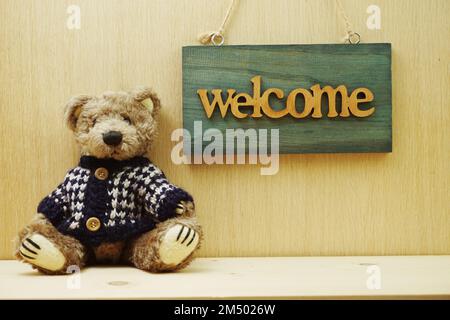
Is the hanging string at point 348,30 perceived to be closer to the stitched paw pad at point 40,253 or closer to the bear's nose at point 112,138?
the bear's nose at point 112,138

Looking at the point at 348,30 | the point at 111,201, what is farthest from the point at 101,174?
the point at 348,30

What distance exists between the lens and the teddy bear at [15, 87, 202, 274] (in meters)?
1.06

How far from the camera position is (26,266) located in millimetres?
1173

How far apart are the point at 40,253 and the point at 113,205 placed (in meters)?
0.17

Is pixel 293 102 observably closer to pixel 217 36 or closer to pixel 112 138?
pixel 217 36

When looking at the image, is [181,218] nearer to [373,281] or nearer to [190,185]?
[190,185]

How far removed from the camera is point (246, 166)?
1.28m

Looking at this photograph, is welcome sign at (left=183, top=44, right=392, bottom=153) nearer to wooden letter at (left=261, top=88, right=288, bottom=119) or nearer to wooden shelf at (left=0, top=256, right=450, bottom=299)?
wooden letter at (left=261, top=88, right=288, bottom=119)

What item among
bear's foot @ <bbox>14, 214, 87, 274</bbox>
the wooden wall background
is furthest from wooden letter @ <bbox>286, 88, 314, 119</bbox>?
bear's foot @ <bbox>14, 214, 87, 274</bbox>

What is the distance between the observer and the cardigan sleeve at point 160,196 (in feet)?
3.59

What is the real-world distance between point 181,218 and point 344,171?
0.43m

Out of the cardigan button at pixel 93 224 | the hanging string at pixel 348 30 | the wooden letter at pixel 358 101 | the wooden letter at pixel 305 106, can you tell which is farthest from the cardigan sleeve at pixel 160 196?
the hanging string at pixel 348 30
